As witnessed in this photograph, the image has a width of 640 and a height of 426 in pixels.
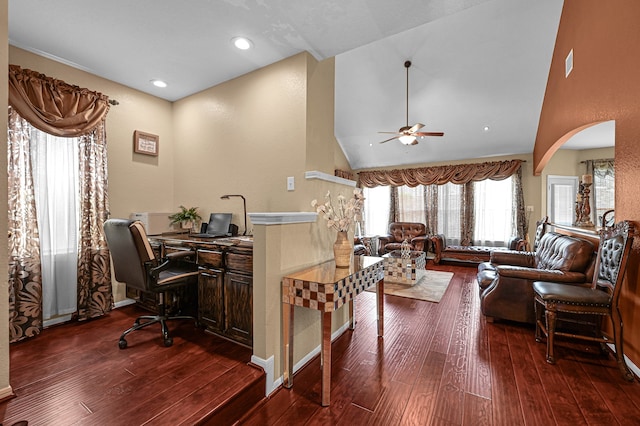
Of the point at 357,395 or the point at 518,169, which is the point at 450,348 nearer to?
the point at 357,395

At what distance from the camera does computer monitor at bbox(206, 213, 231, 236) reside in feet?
9.61

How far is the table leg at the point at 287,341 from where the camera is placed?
185 centimetres

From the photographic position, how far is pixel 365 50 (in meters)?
4.15

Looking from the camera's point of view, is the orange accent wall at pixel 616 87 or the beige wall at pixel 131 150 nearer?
the orange accent wall at pixel 616 87

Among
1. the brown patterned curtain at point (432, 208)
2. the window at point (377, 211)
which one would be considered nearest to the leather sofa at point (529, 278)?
the brown patterned curtain at point (432, 208)

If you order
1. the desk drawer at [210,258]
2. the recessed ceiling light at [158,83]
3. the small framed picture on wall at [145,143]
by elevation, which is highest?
the recessed ceiling light at [158,83]

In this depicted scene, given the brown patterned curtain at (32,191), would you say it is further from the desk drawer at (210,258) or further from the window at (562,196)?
the window at (562,196)

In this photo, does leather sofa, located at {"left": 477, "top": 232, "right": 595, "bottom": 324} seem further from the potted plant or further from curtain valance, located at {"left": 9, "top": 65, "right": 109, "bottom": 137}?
curtain valance, located at {"left": 9, "top": 65, "right": 109, "bottom": 137}

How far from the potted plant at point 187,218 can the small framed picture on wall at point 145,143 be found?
32.1 inches

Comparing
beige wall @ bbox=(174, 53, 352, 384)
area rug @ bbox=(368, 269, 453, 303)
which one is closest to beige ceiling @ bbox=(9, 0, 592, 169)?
beige wall @ bbox=(174, 53, 352, 384)

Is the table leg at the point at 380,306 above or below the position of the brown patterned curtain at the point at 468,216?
below

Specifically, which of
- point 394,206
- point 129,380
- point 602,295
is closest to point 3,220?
point 129,380

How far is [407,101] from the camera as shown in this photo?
4.96 m

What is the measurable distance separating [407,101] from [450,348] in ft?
13.9
